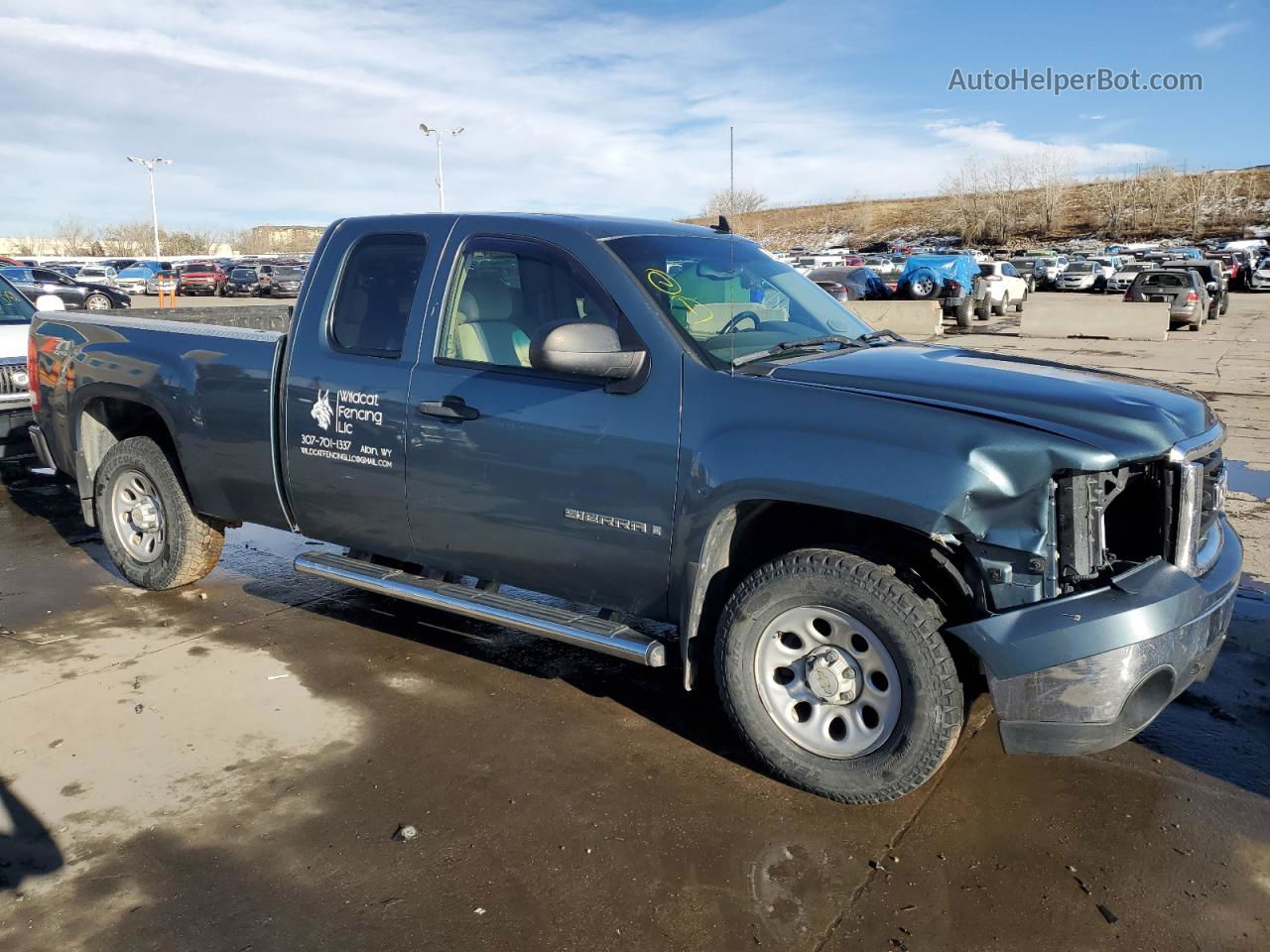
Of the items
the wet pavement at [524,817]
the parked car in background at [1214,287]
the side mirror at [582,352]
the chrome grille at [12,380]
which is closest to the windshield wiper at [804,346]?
the side mirror at [582,352]

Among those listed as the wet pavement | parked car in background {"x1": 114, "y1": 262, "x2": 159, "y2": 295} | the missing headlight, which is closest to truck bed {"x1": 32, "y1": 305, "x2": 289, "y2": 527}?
the wet pavement

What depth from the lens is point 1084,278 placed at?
43750 mm

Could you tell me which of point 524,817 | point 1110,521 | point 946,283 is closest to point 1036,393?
point 1110,521

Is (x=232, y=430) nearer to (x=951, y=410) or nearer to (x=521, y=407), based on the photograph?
(x=521, y=407)

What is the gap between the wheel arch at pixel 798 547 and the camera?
130 inches

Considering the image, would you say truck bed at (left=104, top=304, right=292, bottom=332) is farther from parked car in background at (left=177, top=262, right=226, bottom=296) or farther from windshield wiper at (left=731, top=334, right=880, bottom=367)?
A: parked car in background at (left=177, top=262, right=226, bottom=296)

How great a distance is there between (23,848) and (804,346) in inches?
128

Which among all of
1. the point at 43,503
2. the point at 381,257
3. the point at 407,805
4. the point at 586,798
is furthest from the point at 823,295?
the point at 43,503

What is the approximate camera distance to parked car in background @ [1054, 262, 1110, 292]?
4372 cm

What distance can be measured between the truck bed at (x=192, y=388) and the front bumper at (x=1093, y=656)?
3.37 m

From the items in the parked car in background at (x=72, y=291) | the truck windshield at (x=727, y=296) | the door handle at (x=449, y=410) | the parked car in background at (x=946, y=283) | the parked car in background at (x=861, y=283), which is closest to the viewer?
the truck windshield at (x=727, y=296)

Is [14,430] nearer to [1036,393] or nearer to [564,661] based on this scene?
[564,661]

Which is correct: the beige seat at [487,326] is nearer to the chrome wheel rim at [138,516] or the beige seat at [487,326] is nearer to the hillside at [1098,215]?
the chrome wheel rim at [138,516]

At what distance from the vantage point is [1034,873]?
124 inches
